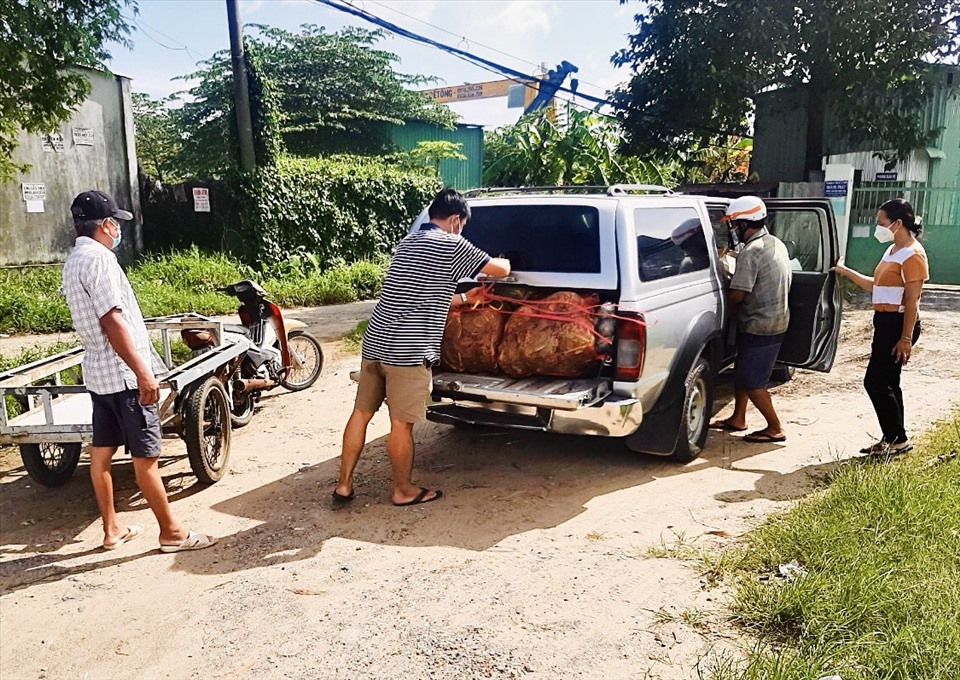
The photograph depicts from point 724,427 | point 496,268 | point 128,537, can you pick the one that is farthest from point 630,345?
point 128,537

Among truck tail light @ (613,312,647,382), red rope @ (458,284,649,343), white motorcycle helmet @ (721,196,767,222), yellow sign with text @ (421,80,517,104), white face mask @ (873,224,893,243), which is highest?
yellow sign with text @ (421,80,517,104)

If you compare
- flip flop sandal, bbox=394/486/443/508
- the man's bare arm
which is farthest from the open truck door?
flip flop sandal, bbox=394/486/443/508

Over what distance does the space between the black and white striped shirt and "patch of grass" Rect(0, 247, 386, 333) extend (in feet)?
24.1

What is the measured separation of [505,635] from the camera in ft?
10.5

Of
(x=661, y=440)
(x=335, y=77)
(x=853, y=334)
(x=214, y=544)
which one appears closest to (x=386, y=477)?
(x=214, y=544)

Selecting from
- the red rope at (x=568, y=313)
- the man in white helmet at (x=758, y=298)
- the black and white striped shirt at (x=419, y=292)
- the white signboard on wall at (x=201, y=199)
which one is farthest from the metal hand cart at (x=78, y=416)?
the white signboard on wall at (x=201, y=199)

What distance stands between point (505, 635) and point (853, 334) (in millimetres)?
8168

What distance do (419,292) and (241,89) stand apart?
35.0 ft

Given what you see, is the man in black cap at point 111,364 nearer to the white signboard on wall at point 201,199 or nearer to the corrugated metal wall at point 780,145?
the white signboard on wall at point 201,199

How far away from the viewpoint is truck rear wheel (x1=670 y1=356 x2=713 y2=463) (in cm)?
518

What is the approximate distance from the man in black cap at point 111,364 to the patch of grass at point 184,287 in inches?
281

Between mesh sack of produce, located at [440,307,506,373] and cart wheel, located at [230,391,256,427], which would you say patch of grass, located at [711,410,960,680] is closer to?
mesh sack of produce, located at [440,307,506,373]

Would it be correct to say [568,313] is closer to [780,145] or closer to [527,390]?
[527,390]

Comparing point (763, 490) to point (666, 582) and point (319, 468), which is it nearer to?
point (666, 582)
